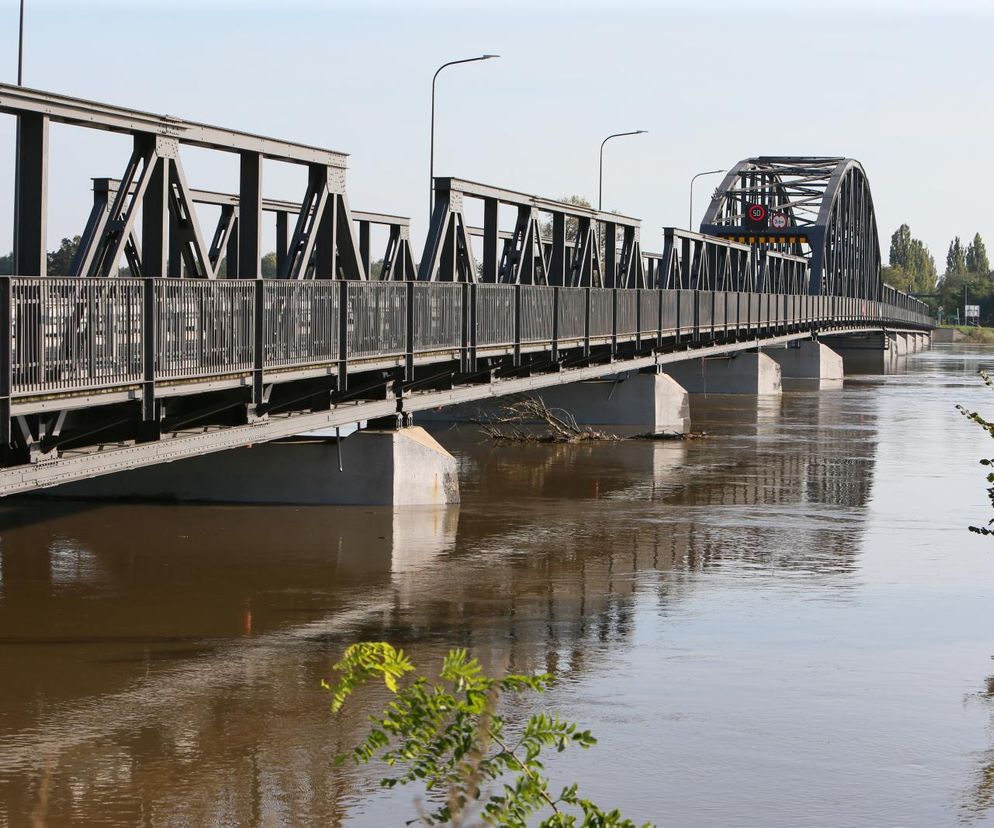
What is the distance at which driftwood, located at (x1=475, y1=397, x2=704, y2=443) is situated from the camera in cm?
3488

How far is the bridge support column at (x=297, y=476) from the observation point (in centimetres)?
2203

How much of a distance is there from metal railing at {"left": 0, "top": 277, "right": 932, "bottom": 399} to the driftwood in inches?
80.8

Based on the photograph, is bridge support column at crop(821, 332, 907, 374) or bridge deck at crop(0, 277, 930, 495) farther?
bridge support column at crop(821, 332, 907, 374)

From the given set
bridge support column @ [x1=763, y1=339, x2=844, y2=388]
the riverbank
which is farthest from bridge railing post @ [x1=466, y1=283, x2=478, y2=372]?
the riverbank

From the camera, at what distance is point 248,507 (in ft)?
71.8

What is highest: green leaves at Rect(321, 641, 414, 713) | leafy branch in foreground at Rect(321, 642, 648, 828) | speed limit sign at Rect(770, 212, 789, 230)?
speed limit sign at Rect(770, 212, 789, 230)

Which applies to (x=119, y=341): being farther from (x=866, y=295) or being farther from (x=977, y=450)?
(x=866, y=295)

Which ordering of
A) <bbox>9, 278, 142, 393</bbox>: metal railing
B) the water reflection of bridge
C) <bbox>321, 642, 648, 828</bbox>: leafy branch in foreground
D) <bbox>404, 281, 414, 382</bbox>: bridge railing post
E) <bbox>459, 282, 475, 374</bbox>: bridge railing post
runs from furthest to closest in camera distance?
<bbox>459, 282, 475, 374</bbox>: bridge railing post → <bbox>404, 281, 414, 382</bbox>: bridge railing post → <bbox>9, 278, 142, 393</bbox>: metal railing → the water reflection of bridge → <bbox>321, 642, 648, 828</bbox>: leafy branch in foreground

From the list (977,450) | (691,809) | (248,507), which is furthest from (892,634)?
(977,450)

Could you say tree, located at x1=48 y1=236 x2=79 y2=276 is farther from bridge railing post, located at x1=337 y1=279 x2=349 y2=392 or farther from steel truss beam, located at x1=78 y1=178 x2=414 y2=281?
bridge railing post, located at x1=337 y1=279 x2=349 y2=392

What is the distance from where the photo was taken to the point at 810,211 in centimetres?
9894

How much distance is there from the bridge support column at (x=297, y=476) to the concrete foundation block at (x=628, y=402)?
52.7ft

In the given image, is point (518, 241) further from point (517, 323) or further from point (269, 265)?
point (269, 265)

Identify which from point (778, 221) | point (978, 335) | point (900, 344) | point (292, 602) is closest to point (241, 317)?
point (292, 602)
